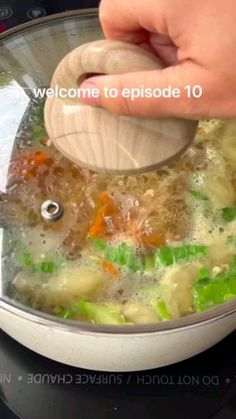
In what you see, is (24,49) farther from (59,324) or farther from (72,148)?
(59,324)

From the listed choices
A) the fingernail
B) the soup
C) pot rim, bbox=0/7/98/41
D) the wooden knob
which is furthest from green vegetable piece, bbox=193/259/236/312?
pot rim, bbox=0/7/98/41

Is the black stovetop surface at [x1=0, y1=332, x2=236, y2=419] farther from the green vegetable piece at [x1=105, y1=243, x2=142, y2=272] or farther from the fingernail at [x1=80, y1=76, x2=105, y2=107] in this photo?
the fingernail at [x1=80, y1=76, x2=105, y2=107]

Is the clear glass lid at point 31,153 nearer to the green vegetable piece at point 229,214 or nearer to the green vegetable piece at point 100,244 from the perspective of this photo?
the green vegetable piece at point 100,244

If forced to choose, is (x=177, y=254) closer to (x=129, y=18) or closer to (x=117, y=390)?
(x=117, y=390)

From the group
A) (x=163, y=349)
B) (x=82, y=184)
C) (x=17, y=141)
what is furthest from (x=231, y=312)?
(x=17, y=141)

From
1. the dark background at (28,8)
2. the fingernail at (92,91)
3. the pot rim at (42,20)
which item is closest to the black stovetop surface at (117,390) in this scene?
the fingernail at (92,91)

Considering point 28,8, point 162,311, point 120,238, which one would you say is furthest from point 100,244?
point 28,8
